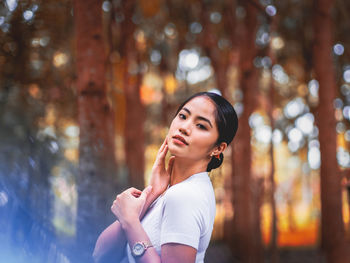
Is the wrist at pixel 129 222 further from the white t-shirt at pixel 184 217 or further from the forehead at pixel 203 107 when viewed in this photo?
the forehead at pixel 203 107

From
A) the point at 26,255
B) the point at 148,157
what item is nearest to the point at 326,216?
the point at 26,255

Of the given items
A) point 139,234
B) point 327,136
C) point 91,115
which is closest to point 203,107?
point 139,234

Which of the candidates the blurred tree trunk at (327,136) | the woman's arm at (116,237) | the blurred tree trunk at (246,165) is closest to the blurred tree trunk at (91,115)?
the woman's arm at (116,237)

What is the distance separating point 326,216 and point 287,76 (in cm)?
719

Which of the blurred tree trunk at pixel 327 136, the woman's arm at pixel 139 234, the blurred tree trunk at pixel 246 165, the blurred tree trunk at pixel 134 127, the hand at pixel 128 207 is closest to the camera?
the woman's arm at pixel 139 234

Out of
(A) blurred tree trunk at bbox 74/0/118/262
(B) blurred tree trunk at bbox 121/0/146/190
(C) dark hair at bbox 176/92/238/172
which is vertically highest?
(B) blurred tree trunk at bbox 121/0/146/190

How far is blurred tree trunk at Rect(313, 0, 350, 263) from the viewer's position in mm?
5914

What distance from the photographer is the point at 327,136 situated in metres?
5.96

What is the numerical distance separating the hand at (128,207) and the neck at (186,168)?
20cm

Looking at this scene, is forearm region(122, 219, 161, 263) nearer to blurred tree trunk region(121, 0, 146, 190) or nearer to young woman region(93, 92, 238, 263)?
young woman region(93, 92, 238, 263)

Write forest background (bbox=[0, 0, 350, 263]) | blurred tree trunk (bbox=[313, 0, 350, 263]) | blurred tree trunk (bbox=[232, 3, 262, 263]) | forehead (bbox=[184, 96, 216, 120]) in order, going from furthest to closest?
1. blurred tree trunk (bbox=[232, 3, 262, 263])
2. blurred tree trunk (bbox=[313, 0, 350, 263])
3. forest background (bbox=[0, 0, 350, 263])
4. forehead (bbox=[184, 96, 216, 120])

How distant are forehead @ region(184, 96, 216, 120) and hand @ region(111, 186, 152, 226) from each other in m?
0.43

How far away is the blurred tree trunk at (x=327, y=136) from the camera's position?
5.91 metres

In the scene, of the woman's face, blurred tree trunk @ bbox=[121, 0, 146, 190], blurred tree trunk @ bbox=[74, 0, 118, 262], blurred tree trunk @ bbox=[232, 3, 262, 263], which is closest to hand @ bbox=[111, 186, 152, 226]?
the woman's face
